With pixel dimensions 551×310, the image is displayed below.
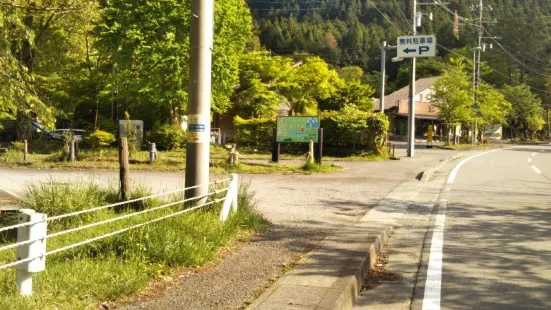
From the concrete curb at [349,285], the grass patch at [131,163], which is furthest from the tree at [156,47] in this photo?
the concrete curb at [349,285]

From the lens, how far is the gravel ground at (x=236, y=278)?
473 centimetres

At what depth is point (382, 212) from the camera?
1091 cm

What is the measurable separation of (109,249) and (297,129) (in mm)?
15831

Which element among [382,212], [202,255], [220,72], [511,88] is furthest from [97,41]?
[511,88]

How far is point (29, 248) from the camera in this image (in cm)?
425

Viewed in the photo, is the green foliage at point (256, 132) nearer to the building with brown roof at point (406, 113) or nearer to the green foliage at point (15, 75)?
the green foliage at point (15, 75)

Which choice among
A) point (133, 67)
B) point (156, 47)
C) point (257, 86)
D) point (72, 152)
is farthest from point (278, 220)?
point (257, 86)

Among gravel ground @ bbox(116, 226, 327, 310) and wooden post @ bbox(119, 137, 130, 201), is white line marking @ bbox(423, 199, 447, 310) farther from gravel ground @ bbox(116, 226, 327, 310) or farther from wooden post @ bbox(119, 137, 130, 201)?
wooden post @ bbox(119, 137, 130, 201)

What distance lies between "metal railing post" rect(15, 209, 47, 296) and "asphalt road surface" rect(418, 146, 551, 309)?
3.51m

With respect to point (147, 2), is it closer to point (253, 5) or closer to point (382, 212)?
point (382, 212)

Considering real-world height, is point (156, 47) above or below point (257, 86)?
above

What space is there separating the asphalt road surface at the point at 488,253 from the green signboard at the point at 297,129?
7.93 metres

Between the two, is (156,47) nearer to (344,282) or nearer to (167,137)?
(167,137)

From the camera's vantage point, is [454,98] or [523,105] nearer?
[454,98]
